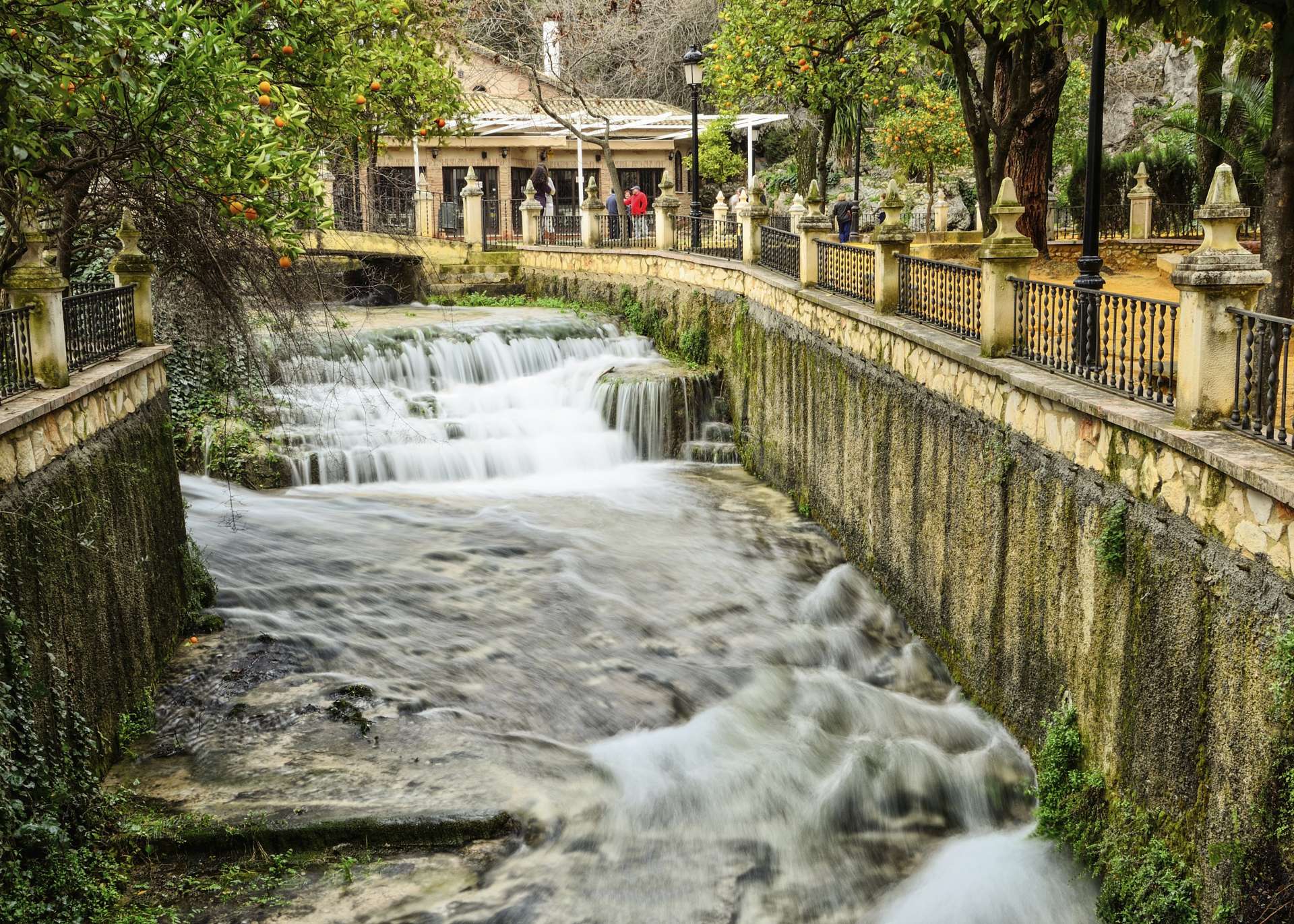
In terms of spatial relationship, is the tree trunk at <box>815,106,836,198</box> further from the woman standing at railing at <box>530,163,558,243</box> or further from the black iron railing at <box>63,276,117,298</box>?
the black iron railing at <box>63,276,117,298</box>

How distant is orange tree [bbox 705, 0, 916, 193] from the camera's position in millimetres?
21281

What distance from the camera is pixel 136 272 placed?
465 inches

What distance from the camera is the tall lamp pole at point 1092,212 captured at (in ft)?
30.5

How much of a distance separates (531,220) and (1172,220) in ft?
44.9

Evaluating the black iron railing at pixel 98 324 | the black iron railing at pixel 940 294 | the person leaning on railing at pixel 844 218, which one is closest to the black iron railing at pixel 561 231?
the person leaning on railing at pixel 844 218

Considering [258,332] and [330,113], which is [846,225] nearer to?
[258,332]

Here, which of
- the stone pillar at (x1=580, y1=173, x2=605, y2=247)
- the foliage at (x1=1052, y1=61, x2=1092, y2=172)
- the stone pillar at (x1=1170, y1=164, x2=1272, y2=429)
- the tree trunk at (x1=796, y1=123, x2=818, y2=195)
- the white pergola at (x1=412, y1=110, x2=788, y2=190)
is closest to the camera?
the stone pillar at (x1=1170, y1=164, x2=1272, y2=429)

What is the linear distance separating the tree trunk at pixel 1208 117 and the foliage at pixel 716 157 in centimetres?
1658

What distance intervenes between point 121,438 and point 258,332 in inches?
438

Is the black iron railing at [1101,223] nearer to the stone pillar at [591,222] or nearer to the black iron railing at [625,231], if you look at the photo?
the black iron railing at [625,231]

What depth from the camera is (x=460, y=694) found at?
1073 centimetres

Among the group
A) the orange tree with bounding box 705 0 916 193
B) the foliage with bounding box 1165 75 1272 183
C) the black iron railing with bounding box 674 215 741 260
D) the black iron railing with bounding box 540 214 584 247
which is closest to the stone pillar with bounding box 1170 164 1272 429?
the foliage with bounding box 1165 75 1272 183

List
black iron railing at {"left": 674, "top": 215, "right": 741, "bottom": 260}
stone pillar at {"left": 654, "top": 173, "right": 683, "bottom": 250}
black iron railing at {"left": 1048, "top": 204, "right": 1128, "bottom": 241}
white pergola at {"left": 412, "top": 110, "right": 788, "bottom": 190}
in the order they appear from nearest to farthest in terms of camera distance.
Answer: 1. black iron railing at {"left": 674, "top": 215, "right": 741, "bottom": 260}
2. black iron railing at {"left": 1048, "top": 204, "right": 1128, "bottom": 241}
3. stone pillar at {"left": 654, "top": 173, "right": 683, "bottom": 250}
4. white pergola at {"left": 412, "top": 110, "right": 788, "bottom": 190}

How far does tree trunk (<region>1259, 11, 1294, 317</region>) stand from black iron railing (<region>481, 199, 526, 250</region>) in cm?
2017
